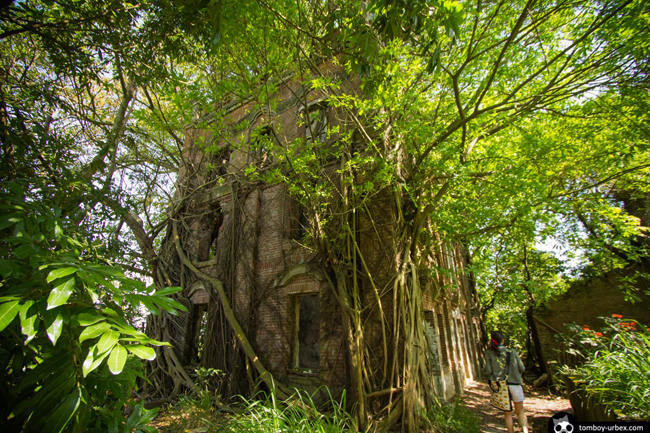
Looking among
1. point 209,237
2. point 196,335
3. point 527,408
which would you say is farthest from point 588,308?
point 209,237

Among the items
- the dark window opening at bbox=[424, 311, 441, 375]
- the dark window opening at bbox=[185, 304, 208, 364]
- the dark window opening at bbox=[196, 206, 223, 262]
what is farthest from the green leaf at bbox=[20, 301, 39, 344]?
the dark window opening at bbox=[196, 206, 223, 262]

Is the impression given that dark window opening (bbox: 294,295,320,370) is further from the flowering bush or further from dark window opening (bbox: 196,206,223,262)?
the flowering bush

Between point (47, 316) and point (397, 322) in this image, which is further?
point (397, 322)

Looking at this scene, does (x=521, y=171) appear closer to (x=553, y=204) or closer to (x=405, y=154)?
(x=553, y=204)

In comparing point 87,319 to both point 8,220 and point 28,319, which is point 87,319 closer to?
point 28,319

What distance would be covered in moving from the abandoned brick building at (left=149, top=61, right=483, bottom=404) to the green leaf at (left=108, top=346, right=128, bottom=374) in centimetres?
488

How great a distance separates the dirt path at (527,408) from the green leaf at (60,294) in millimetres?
7249

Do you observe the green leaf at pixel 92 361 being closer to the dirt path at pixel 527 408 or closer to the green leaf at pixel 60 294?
the green leaf at pixel 60 294

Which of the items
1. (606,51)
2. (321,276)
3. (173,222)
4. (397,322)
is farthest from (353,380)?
(173,222)

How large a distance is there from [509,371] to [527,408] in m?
3.56

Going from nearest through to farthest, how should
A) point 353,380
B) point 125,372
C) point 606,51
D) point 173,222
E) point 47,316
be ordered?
point 47,316 → point 125,372 → point 606,51 → point 353,380 → point 173,222

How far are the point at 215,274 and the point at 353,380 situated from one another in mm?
5358

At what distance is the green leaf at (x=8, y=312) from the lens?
3.52ft

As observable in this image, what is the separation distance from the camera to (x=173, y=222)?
1047cm
